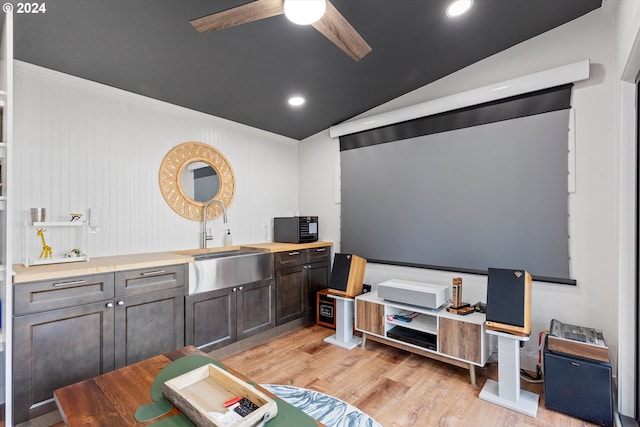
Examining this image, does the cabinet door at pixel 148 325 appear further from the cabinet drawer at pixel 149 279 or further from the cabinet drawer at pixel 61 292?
the cabinet drawer at pixel 61 292

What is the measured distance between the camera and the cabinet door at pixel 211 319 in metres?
2.60

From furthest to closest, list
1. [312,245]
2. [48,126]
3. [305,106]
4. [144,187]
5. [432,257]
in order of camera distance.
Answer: [312,245], [305,106], [432,257], [144,187], [48,126]

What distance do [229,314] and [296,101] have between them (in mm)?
2195

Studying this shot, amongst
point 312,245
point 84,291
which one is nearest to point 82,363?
point 84,291

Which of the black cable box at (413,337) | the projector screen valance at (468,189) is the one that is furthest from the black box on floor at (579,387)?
the black cable box at (413,337)

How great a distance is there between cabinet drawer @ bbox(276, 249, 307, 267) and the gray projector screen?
1.81 feet

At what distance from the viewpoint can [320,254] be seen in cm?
386

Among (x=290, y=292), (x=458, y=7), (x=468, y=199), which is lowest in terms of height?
(x=290, y=292)

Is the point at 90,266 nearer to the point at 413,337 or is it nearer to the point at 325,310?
the point at 325,310

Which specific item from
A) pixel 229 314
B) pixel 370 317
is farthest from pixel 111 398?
pixel 370 317

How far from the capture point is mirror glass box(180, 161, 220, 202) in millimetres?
3150

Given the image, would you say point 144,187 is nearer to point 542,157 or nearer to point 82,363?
point 82,363

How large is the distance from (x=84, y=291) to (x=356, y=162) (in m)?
2.82

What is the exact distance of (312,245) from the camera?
3.71m
